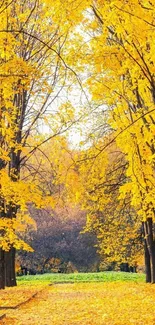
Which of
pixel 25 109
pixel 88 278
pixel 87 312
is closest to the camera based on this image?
pixel 87 312

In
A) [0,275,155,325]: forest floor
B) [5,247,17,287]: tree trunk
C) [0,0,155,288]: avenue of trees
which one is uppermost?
[0,0,155,288]: avenue of trees

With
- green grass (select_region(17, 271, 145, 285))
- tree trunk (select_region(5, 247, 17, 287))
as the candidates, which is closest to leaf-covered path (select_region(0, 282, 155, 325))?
tree trunk (select_region(5, 247, 17, 287))

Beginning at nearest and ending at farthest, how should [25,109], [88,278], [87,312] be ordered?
1. [87,312]
2. [25,109]
3. [88,278]

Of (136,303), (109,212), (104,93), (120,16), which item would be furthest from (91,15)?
(109,212)

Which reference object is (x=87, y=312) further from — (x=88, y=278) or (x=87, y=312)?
(x=88, y=278)

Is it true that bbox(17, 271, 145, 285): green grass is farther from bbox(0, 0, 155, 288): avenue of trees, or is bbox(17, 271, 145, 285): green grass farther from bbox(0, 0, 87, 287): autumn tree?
bbox(0, 0, 87, 287): autumn tree

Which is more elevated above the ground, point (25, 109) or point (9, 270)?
point (25, 109)

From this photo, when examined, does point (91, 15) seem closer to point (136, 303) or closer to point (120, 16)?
point (120, 16)

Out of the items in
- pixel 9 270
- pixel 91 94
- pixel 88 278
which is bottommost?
pixel 88 278

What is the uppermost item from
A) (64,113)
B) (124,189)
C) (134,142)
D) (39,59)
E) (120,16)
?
(39,59)

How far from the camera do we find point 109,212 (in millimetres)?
21719

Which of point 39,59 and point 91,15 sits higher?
point 39,59

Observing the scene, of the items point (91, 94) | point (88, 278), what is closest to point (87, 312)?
point (91, 94)

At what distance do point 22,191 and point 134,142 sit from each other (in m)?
3.18
